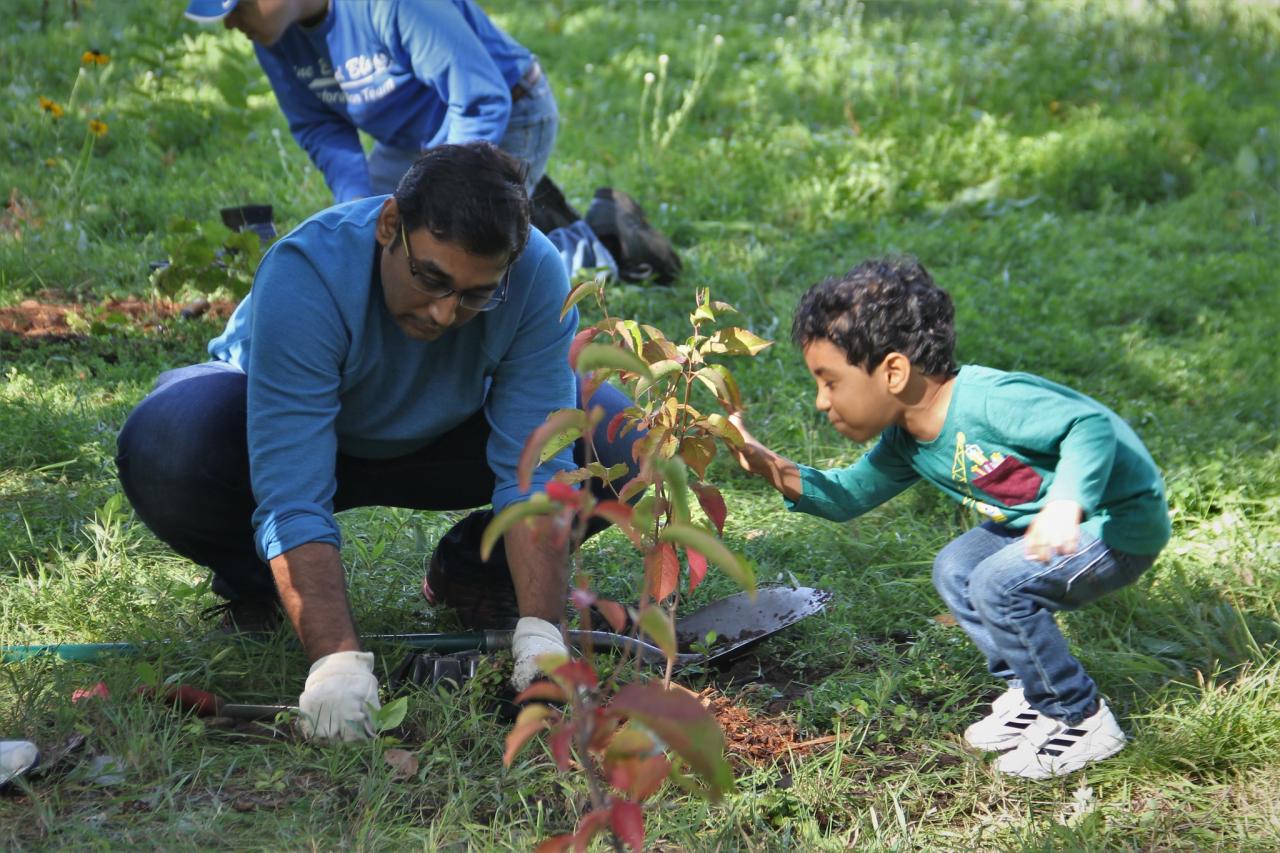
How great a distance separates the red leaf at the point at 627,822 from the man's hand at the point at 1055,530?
93cm

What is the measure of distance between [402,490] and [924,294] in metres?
1.17

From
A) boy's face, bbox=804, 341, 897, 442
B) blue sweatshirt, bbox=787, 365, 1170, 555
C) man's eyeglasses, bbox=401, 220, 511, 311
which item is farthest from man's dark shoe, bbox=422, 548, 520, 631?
blue sweatshirt, bbox=787, 365, 1170, 555

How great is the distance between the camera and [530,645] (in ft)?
7.53

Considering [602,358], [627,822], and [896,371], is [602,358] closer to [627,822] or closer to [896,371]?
[627,822]

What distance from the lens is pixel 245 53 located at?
6918mm

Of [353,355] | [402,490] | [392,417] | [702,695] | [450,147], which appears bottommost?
[702,695]

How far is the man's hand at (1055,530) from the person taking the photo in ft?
6.63

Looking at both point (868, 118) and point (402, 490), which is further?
point (868, 118)

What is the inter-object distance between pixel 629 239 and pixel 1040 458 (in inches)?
112

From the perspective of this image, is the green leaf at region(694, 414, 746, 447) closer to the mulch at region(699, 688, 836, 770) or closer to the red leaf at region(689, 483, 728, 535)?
the red leaf at region(689, 483, 728, 535)

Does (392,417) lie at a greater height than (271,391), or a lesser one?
lesser

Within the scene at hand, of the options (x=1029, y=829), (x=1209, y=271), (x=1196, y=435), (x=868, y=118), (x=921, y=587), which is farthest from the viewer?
(x=868, y=118)

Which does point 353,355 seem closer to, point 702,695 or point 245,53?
point 702,695

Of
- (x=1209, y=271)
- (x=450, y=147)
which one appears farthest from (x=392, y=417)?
(x=1209, y=271)
